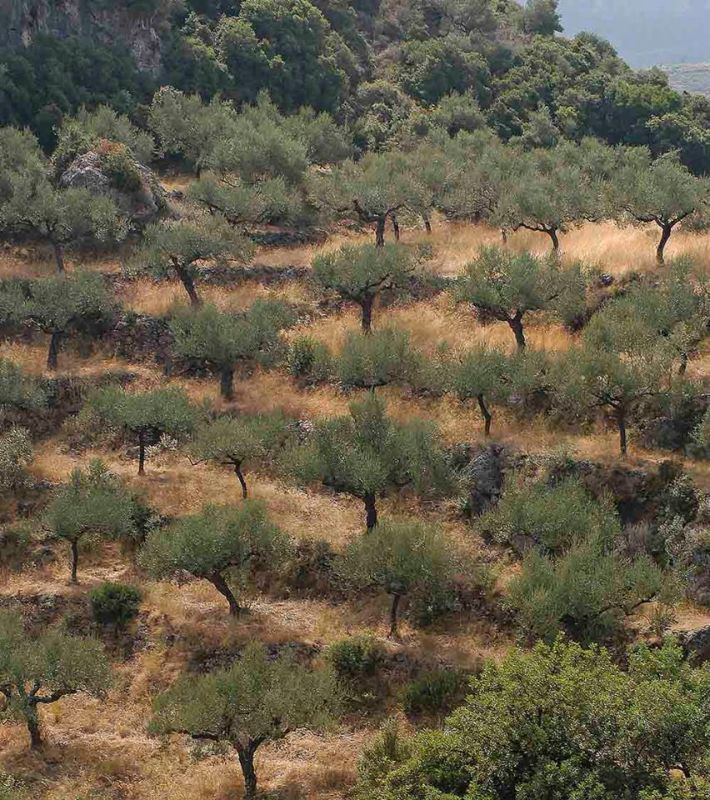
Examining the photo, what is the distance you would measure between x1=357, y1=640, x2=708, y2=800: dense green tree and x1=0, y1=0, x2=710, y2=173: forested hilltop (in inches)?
2358

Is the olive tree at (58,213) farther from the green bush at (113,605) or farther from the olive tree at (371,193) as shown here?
the green bush at (113,605)

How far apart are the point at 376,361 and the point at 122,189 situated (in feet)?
92.4

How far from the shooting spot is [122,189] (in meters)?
58.6

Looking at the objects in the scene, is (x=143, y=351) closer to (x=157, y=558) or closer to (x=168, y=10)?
(x=157, y=558)

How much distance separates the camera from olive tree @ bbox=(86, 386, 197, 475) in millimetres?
38406

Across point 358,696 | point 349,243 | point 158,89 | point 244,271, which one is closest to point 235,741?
point 358,696

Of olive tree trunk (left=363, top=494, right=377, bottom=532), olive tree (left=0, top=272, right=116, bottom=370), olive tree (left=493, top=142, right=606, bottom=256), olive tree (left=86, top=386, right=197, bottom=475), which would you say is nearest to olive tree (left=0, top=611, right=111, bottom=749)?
olive tree trunk (left=363, top=494, right=377, bottom=532)

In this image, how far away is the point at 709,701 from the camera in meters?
20.7

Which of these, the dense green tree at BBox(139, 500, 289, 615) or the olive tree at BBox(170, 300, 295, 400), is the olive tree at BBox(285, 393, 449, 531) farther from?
the olive tree at BBox(170, 300, 295, 400)

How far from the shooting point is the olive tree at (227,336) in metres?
42.6

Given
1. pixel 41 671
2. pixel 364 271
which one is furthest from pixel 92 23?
pixel 41 671

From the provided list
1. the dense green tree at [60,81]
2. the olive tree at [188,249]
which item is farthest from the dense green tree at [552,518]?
the dense green tree at [60,81]

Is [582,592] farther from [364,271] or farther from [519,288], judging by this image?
[364,271]

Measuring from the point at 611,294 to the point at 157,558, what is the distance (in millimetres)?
27864
